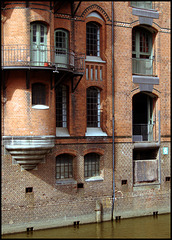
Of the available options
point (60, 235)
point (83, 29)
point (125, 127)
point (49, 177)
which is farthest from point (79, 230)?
point (83, 29)

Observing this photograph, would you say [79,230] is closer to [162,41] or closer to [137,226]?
[137,226]

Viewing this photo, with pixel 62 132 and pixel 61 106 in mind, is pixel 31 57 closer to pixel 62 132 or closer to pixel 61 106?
pixel 61 106

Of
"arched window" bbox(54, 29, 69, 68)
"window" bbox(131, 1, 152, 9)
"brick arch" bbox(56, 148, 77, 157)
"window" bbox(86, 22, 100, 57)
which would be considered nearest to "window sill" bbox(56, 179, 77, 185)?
"brick arch" bbox(56, 148, 77, 157)

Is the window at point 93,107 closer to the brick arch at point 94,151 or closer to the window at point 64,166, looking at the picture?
the brick arch at point 94,151

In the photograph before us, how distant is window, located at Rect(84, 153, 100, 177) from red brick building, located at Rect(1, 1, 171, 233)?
2.1 inches

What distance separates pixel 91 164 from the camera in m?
23.1

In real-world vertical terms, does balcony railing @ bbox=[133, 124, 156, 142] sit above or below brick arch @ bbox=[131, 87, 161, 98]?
below

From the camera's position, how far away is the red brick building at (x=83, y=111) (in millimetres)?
20094

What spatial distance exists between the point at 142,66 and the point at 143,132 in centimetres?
384

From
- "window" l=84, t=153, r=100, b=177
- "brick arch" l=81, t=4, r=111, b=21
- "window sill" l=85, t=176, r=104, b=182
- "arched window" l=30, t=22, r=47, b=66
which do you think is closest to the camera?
"arched window" l=30, t=22, r=47, b=66

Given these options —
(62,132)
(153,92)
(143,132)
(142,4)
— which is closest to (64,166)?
(62,132)

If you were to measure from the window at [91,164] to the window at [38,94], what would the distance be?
13.8 ft

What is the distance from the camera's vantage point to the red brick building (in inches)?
791

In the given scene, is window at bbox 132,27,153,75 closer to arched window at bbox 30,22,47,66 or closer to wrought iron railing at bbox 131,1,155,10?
wrought iron railing at bbox 131,1,155,10
